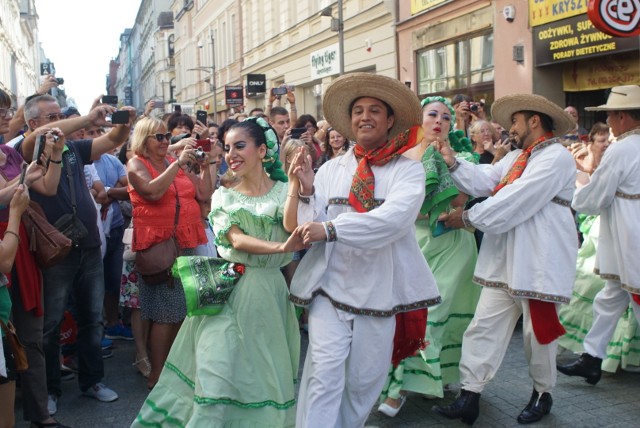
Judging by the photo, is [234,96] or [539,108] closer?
[539,108]

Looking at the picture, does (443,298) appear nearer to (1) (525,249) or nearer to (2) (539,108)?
(1) (525,249)

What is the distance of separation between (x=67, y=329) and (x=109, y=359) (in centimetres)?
49

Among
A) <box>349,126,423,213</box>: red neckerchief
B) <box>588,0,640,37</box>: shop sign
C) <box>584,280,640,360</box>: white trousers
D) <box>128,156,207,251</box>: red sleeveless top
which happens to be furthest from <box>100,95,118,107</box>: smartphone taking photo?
<box>588,0,640,37</box>: shop sign

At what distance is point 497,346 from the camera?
455 centimetres

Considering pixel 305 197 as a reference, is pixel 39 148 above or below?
above

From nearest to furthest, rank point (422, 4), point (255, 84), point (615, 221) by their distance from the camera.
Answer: point (615, 221) → point (255, 84) → point (422, 4)

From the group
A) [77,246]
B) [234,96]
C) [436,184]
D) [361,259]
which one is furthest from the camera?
[234,96]

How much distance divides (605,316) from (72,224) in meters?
3.69

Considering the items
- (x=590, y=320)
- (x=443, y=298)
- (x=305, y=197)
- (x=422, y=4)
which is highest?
(x=422, y=4)

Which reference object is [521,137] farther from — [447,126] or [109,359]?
[109,359]

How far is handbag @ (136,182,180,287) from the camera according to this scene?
211 inches

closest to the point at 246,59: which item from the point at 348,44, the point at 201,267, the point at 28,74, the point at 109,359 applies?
the point at 348,44

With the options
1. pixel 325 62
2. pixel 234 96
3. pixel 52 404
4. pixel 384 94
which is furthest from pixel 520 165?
pixel 325 62

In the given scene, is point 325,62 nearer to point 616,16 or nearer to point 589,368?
point 616,16
